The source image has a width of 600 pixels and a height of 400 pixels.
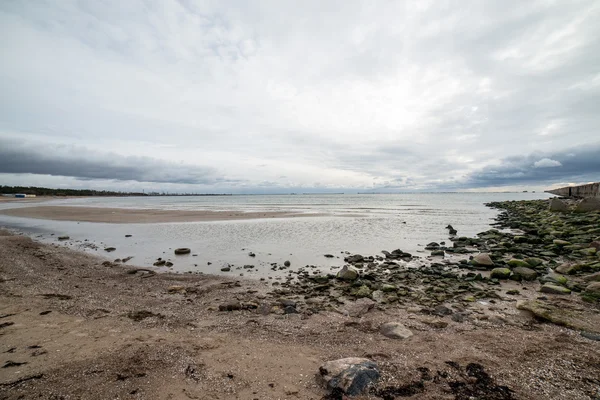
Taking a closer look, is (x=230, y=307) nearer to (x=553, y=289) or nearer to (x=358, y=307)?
(x=358, y=307)

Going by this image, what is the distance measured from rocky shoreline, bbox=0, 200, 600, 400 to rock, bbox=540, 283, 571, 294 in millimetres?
74

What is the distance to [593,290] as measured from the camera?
27.3 feet

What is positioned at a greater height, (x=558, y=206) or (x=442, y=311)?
(x=558, y=206)

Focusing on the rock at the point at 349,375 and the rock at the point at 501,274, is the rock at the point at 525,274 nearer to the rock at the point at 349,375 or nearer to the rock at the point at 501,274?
the rock at the point at 501,274

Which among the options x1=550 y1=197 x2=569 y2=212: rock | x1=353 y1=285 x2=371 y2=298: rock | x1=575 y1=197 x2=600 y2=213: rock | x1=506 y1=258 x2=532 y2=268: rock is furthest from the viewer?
x1=550 y1=197 x2=569 y2=212: rock

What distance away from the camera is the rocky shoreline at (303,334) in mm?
4270

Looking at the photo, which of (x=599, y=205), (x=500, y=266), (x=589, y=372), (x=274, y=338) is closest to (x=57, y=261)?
(x=274, y=338)

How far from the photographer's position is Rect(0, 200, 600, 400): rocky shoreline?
4.27 m

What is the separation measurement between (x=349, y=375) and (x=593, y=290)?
360 inches

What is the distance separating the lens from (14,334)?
5.62m

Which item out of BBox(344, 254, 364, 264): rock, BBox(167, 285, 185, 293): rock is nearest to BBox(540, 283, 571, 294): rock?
BBox(344, 254, 364, 264): rock

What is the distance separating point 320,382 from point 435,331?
341 cm

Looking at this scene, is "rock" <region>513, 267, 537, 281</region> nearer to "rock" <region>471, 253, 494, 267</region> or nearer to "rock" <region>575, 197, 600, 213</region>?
"rock" <region>471, 253, 494, 267</region>

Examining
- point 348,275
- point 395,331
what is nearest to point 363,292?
point 348,275
